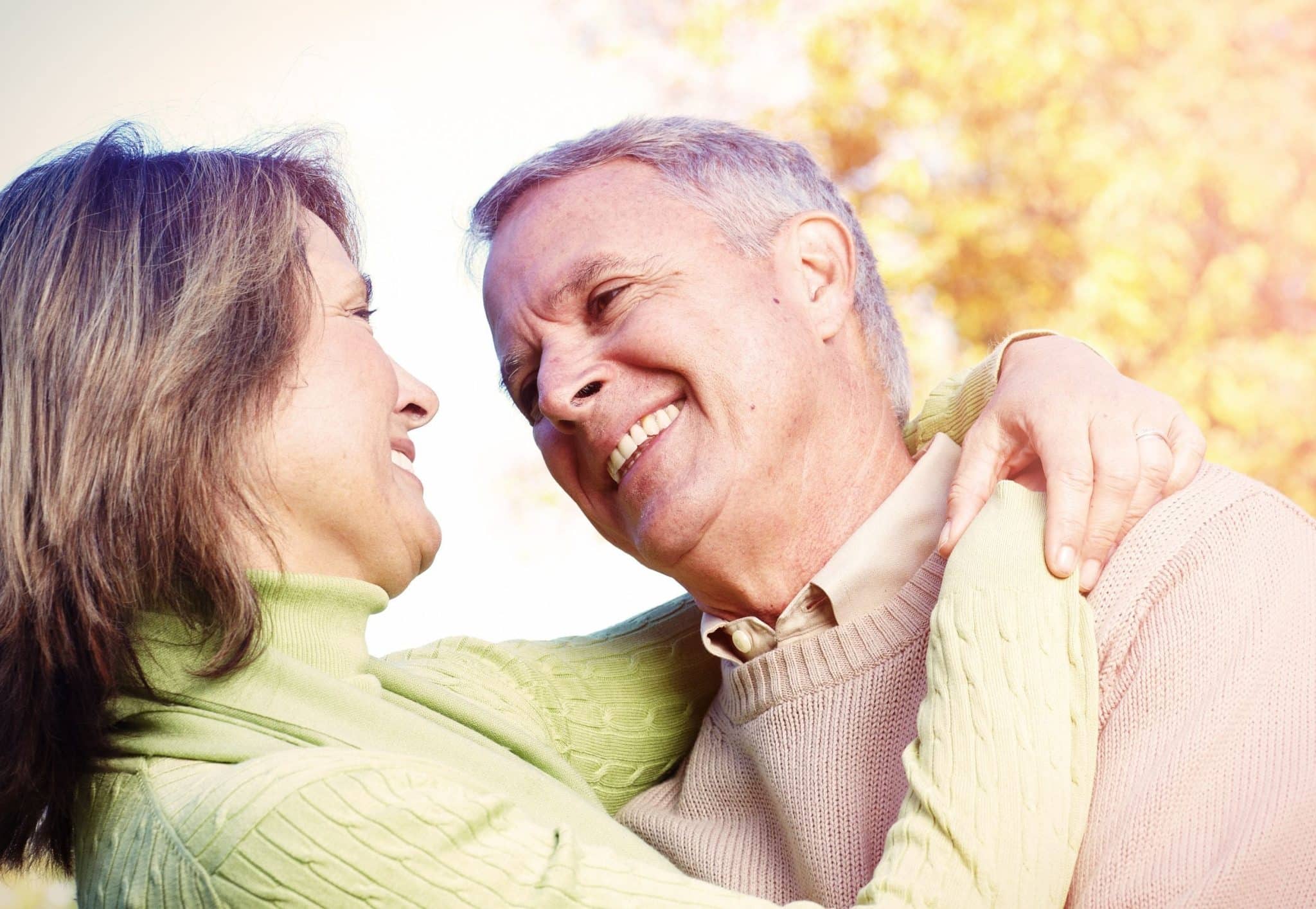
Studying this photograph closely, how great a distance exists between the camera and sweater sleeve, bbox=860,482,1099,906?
122cm

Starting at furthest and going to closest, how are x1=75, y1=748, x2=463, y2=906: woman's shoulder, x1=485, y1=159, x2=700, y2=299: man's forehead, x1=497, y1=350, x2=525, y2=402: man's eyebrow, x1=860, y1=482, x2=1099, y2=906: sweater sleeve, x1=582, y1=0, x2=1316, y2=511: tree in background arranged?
x1=582, y1=0, x2=1316, y2=511: tree in background, x1=497, y1=350, x2=525, y2=402: man's eyebrow, x1=485, y1=159, x2=700, y2=299: man's forehead, x1=860, y1=482, x2=1099, y2=906: sweater sleeve, x1=75, y1=748, x2=463, y2=906: woman's shoulder

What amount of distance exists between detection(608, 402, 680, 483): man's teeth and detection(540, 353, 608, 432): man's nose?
0.07m

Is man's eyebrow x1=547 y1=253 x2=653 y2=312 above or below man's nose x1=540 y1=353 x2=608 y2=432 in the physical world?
above

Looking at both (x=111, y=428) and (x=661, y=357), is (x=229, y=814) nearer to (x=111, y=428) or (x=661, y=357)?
(x=111, y=428)

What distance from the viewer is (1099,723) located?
1397mm

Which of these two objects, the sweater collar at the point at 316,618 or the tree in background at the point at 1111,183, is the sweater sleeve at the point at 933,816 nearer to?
the sweater collar at the point at 316,618

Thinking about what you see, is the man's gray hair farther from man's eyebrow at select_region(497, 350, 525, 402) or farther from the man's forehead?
man's eyebrow at select_region(497, 350, 525, 402)

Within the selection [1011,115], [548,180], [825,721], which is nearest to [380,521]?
[825,721]

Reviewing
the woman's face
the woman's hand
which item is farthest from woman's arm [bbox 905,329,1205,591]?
the woman's face

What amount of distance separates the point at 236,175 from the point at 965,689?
3.58ft

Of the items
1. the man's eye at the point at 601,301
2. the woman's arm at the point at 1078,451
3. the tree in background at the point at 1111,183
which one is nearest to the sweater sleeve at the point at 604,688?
the man's eye at the point at 601,301

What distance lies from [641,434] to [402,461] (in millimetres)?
383

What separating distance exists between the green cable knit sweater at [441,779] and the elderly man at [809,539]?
3.8 inches

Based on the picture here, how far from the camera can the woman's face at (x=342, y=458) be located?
58.9 inches
